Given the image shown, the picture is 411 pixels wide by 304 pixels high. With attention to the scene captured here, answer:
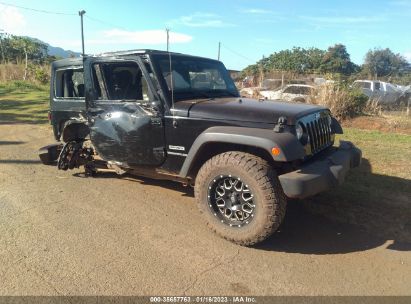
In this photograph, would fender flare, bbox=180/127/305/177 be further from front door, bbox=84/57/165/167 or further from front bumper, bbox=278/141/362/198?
front door, bbox=84/57/165/167

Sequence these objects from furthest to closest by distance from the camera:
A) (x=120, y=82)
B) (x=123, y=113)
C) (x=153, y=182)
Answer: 1. (x=153, y=182)
2. (x=120, y=82)
3. (x=123, y=113)

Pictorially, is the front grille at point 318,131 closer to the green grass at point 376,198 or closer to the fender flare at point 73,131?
the green grass at point 376,198

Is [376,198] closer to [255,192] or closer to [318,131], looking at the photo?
[318,131]

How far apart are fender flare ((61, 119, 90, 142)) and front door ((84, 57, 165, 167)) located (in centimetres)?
84

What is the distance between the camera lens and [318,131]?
4.36 m

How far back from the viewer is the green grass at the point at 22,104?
39.7 ft

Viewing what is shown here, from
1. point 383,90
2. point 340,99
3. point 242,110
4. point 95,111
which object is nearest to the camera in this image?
point 242,110

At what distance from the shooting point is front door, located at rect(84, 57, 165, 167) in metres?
4.51

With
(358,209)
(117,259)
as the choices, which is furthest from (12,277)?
(358,209)

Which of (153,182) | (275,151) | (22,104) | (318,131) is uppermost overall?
(318,131)

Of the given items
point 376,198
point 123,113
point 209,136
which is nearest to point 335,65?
point 376,198

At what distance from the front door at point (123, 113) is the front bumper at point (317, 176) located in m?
1.62

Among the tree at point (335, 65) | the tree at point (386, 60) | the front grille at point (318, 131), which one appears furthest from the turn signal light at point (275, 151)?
the tree at point (386, 60)

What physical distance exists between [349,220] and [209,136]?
191 cm
